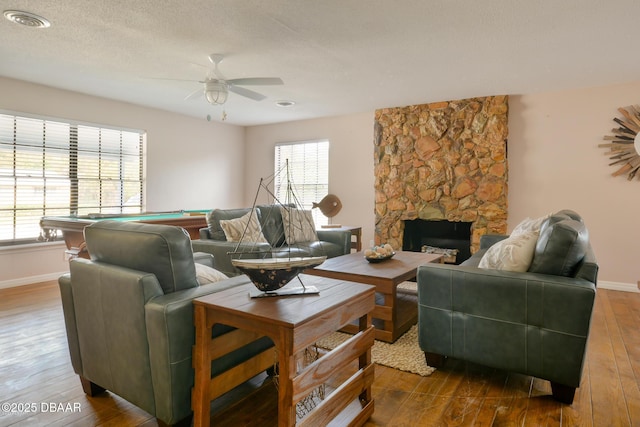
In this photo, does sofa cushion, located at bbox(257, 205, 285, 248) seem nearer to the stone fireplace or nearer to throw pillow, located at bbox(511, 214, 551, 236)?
the stone fireplace

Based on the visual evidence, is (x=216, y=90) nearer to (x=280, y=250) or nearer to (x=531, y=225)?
(x=280, y=250)

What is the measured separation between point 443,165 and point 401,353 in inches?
135

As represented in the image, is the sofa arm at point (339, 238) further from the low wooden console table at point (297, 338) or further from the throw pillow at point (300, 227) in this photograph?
the low wooden console table at point (297, 338)

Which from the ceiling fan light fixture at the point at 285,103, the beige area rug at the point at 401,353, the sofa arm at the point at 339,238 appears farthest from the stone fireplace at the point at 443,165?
the beige area rug at the point at 401,353

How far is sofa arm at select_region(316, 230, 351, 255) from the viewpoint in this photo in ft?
15.7

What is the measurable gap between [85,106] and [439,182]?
497cm

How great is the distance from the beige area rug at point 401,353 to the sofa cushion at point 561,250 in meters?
0.92

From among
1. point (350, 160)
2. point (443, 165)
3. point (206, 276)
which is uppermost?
point (350, 160)

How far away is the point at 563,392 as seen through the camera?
79.0 inches

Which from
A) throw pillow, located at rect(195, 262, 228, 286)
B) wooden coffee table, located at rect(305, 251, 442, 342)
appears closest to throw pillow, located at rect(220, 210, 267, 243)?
wooden coffee table, located at rect(305, 251, 442, 342)

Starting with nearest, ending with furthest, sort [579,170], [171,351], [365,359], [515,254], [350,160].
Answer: [171,351], [365,359], [515,254], [579,170], [350,160]

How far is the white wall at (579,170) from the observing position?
14.5ft

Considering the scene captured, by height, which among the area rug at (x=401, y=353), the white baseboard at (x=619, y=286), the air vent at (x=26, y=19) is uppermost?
the air vent at (x=26, y=19)

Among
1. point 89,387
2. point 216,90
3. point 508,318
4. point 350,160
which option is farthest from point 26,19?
point 350,160
